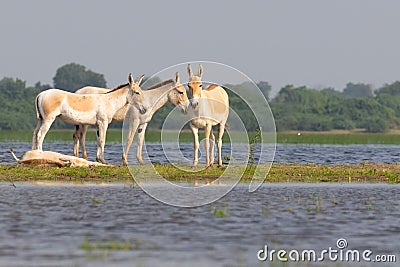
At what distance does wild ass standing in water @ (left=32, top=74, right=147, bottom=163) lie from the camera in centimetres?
2384

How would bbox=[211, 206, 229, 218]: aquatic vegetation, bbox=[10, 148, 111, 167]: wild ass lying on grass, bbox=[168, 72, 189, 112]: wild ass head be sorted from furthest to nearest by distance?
bbox=[168, 72, 189, 112]: wild ass head
bbox=[10, 148, 111, 167]: wild ass lying on grass
bbox=[211, 206, 229, 218]: aquatic vegetation

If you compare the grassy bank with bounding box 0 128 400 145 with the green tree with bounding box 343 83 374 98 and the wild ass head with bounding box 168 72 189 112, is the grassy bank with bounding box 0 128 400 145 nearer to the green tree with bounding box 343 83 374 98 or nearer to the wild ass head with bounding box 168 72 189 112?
the wild ass head with bounding box 168 72 189 112

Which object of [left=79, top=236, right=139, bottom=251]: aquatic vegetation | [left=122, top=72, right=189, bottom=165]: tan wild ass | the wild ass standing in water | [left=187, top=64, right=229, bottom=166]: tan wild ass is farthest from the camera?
the wild ass standing in water

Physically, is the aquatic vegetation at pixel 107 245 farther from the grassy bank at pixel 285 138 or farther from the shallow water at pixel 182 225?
the grassy bank at pixel 285 138

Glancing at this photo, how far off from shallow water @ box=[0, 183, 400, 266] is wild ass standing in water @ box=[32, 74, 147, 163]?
216 inches

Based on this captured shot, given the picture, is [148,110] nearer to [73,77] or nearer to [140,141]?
[140,141]

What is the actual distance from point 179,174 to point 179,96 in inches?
96.6

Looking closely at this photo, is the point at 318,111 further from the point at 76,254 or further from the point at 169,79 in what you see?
the point at 76,254

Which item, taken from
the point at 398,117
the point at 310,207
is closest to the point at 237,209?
the point at 310,207

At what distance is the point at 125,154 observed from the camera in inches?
944

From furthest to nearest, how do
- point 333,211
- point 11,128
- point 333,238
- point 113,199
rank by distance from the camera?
point 11,128, point 113,199, point 333,211, point 333,238

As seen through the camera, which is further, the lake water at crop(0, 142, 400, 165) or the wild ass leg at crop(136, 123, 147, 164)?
the lake water at crop(0, 142, 400, 165)

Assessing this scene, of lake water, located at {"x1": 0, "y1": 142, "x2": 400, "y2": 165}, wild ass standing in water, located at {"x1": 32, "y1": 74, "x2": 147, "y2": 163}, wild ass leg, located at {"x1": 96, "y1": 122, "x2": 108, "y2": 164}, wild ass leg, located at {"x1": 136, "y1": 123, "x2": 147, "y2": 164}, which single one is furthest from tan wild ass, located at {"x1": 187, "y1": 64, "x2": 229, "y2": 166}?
wild ass leg, located at {"x1": 96, "y1": 122, "x2": 108, "y2": 164}

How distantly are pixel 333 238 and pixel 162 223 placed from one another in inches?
98.8
